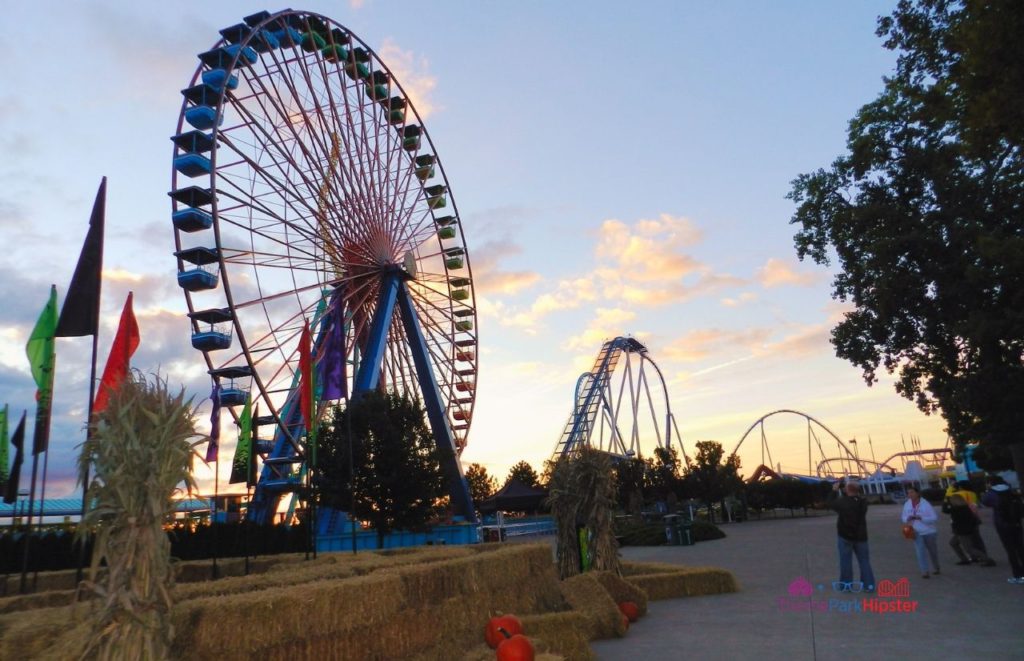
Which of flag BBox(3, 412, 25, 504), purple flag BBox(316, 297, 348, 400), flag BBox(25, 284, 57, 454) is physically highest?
purple flag BBox(316, 297, 348, 400)

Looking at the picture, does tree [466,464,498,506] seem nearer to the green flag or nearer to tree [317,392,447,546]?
tree [317,392,447,546]

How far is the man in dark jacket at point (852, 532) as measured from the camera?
32.2 ft

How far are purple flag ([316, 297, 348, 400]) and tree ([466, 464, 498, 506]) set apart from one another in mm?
51819

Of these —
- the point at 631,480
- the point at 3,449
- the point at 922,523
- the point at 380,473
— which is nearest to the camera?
the point at 922,523

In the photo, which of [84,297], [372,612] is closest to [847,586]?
[372,612]

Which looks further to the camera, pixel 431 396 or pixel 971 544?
pixel 431 396

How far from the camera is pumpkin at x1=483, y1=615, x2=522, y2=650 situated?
6691 mm

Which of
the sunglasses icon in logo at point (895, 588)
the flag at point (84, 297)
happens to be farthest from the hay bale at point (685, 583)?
the flag at point (84, 297)

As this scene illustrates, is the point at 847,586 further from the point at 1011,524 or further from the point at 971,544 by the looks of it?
the point at 971,544

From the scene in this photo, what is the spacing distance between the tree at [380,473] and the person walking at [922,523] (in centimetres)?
1796

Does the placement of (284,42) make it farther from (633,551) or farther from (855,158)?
(633,551)

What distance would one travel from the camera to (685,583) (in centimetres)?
1140

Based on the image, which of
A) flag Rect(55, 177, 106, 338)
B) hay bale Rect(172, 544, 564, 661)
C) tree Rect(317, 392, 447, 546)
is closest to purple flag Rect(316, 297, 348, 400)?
tree Rect(317, 392, 447, 546)

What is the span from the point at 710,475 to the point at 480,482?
37.6 meters
